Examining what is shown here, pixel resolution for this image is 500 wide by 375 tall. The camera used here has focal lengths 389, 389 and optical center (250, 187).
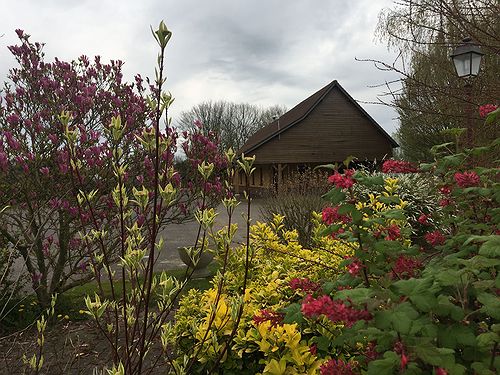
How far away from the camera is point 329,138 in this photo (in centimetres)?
2523

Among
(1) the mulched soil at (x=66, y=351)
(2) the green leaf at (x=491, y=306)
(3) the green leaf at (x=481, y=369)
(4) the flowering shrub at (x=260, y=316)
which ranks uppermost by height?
(2) the green leaf at (x=491, y=306)

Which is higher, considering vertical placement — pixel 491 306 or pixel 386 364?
pixel 491 306

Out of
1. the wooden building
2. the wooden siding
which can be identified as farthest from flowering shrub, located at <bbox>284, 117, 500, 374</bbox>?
the wooden siding

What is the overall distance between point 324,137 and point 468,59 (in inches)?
737

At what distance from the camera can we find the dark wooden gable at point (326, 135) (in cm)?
2459

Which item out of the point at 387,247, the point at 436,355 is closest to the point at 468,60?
the point at 387,247

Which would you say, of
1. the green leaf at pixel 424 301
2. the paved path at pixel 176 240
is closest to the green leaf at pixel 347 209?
the green leaf at pixel 424 301

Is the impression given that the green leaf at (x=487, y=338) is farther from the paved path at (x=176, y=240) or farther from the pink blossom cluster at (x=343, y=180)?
the paved path at (x=176, y=240)

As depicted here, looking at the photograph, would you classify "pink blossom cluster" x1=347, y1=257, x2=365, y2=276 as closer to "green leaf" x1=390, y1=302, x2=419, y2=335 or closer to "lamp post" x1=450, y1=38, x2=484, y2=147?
"green leaf" x1=390, y1=302, x2=419, y2=335

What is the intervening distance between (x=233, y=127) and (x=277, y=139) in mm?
36000

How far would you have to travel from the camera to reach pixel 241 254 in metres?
3.54

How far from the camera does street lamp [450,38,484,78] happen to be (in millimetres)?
6465

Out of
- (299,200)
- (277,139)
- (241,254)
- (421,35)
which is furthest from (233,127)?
A: (241,254)

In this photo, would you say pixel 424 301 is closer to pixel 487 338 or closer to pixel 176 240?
pixel 487 338
